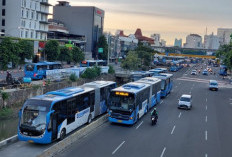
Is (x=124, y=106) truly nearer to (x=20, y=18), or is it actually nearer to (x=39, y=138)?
(x=39, y=138)

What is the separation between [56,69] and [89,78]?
6232 millimetres

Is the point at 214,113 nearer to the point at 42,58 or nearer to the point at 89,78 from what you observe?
the point at 89,78

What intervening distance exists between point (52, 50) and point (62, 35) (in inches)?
1415

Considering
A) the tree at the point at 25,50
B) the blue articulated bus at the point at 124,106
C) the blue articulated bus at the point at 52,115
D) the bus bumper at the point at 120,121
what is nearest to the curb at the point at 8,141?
the blue articulated bus at the point at 52,115

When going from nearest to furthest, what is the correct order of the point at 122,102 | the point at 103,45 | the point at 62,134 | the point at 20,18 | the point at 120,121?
the point at 62,134 → the point at 120,121 → the point at 122,102 → the point at 20,18 → the point at 103,45

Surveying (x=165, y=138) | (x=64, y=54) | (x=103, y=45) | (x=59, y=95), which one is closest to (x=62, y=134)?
(x=59, y=95)

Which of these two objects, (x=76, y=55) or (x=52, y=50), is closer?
(x=52, y=50)

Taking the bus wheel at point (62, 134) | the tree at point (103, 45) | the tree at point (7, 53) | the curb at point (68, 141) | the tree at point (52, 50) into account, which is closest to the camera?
the curb at point (68, 141)

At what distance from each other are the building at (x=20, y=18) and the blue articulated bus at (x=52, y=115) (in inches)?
1959

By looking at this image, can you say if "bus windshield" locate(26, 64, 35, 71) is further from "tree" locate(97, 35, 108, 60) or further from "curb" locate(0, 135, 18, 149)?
"tree" locate(97, 35, 108, 60)

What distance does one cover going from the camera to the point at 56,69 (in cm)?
4897

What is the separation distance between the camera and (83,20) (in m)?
108

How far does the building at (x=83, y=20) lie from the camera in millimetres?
106750

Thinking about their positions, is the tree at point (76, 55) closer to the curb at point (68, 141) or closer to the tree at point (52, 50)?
the tree at point (52, 50)
